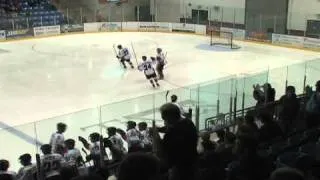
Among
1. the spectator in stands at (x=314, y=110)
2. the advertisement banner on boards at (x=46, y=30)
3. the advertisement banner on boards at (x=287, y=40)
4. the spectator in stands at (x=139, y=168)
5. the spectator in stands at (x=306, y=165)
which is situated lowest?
the advertisement banner on boards at (x=287, y=40)

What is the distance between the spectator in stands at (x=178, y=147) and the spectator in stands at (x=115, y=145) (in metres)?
2.69

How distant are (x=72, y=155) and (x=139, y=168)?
432 cm

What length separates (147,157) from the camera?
229cm

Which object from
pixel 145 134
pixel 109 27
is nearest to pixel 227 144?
pixel 145 134

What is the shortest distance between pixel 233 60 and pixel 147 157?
52.4ft

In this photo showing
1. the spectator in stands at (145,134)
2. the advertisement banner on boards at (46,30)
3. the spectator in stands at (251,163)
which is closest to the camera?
the spectator in stands at (251,163)

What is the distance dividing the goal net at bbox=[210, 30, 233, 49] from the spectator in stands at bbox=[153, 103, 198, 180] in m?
17.8

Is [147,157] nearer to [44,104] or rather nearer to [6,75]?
[44,104]

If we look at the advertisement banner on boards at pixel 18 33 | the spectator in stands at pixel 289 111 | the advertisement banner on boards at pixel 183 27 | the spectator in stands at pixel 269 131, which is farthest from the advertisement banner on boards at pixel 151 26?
the spectator in stands at pixel 269 131

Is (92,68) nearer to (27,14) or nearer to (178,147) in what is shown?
(27,14)

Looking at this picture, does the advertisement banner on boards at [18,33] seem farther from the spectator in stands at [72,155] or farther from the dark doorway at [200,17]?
the spectator in stands at [72,155]

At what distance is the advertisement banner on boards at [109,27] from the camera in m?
25.1

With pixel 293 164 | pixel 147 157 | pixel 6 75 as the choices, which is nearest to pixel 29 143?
pixel 293 164

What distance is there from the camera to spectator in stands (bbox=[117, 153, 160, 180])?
2.23m
